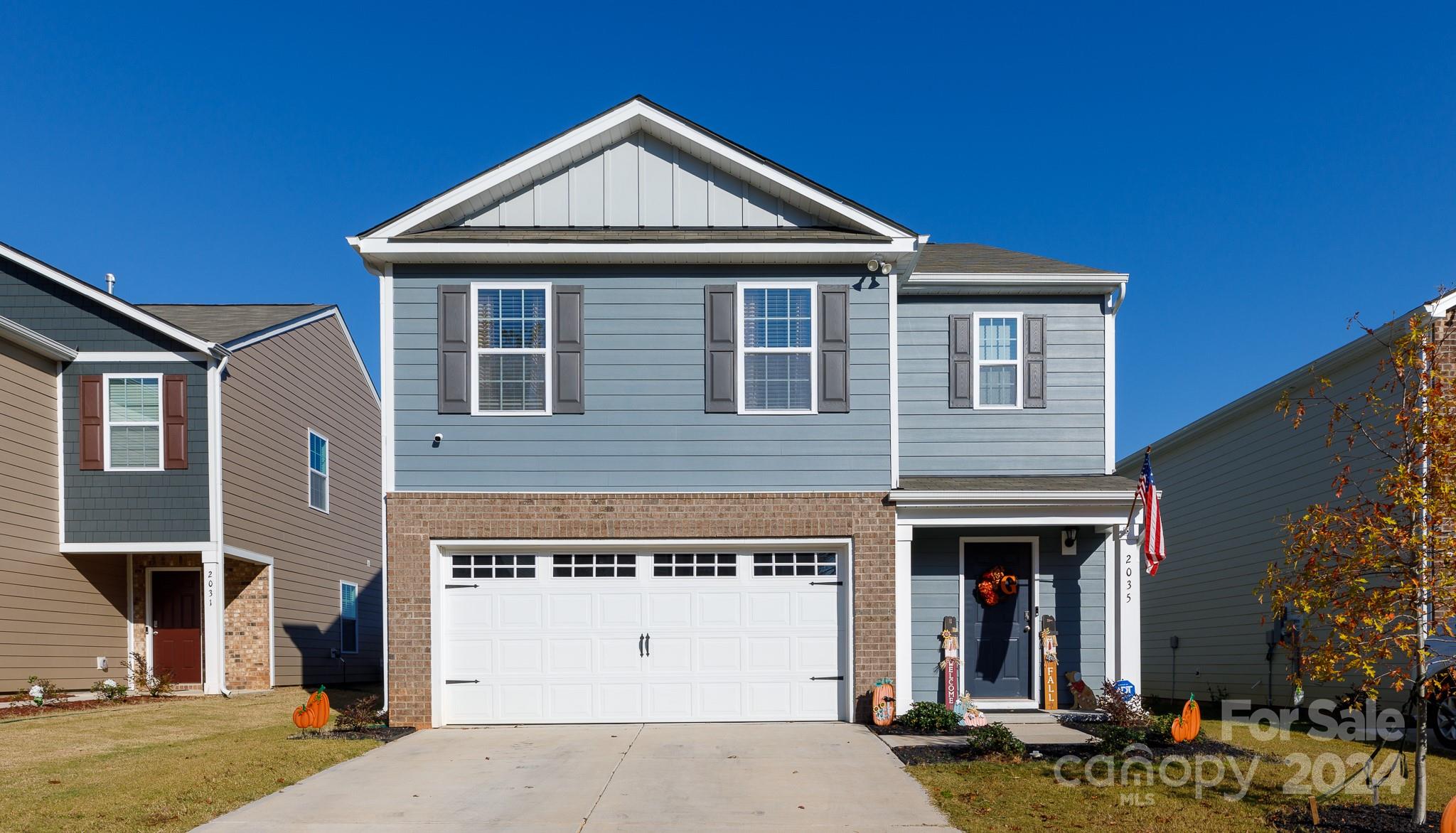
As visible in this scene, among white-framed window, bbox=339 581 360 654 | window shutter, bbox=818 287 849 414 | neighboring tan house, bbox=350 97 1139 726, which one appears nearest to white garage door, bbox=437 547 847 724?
neighboring tan house, bbox=350 97 1139 726

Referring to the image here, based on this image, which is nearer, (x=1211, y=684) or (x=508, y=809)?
(x=508, y=809)

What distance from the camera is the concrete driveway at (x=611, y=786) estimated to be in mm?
7941

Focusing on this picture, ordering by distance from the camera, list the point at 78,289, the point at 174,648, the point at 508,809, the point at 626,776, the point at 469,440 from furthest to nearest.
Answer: the point at 174,648
the point at 78,289
the point at 469,440
the point at 626,776
the point at 508,809

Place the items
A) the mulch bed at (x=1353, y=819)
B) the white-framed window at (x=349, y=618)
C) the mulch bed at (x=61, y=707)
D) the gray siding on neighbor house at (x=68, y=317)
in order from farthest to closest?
the white-framed window at (x=349, y=618) → the gray siding on neighbor house at (x=68, y=317) → the mulch bed at (x=61, y=707) → the mulch bed at (x=1353, y=819)

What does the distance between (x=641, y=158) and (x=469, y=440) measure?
3980 mm

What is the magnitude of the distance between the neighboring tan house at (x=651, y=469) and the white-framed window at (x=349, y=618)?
1086 centimetres

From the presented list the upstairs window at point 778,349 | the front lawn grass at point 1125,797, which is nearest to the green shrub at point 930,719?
the front lawn grass at point 1125,797

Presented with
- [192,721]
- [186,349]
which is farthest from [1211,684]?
[186,349]

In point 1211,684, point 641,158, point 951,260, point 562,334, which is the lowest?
point 1211,684

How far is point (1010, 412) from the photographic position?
45.2 feet

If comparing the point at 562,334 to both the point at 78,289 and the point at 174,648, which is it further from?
the point at 174,648

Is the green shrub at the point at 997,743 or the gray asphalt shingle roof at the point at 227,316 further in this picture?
the gray asphalt shingle roof at the point at 227,316

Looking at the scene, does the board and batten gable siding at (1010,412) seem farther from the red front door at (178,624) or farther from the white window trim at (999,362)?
the red front door at (178,624)

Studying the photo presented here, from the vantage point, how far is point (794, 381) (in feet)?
42.0
